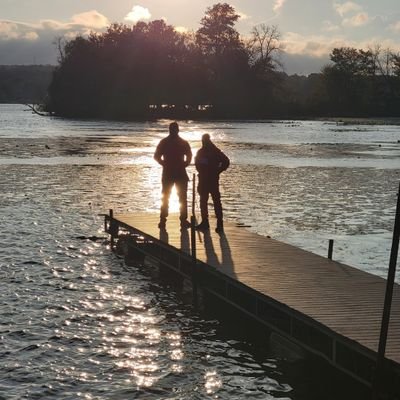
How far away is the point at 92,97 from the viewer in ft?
443

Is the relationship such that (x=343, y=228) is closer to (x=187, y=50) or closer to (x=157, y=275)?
(x=157, y=275)

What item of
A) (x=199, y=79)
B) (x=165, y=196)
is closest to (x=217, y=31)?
(x=199, y=79)

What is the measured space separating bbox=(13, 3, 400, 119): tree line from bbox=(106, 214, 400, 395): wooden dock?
121 m

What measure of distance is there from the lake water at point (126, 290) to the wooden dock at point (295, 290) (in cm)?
58

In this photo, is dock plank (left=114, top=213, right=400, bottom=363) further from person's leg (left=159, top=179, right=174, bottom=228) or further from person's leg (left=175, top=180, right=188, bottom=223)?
person's leg (left=175, top=180, right=188, bottom=223)

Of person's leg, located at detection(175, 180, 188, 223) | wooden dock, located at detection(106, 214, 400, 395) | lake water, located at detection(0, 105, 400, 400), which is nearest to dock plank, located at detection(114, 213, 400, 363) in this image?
wooden dock, located at detection(106, 214, 400, 395)

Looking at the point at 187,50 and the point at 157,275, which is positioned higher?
the point at 187,50

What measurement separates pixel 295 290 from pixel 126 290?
13.3 feet

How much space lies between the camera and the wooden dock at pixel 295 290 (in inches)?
324

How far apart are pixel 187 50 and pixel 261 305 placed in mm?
133898

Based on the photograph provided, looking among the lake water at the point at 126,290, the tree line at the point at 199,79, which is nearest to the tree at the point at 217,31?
the tree line at the point at 199,79

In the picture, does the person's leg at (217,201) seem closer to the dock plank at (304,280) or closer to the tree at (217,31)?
the dock plank at (304,280)

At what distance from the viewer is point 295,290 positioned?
10.4 m

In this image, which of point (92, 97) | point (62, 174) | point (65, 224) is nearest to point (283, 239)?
point (65, 224)
